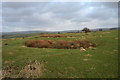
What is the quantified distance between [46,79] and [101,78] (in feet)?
20.4

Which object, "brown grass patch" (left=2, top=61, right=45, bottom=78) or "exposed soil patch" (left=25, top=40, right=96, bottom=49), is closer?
"brown grass patch" (left=2, top=61, right=45, bottom=78)

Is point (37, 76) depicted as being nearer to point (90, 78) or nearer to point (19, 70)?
point (19, 70)

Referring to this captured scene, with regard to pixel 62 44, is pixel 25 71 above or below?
below

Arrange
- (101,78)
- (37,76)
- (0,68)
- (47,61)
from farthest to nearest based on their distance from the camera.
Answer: (47,61), (0,68), (37,76), (101,78)

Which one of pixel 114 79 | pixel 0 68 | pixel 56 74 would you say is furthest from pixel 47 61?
pixel 114 79

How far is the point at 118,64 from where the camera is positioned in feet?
67.5

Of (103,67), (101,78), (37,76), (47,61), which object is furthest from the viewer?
(47,61)

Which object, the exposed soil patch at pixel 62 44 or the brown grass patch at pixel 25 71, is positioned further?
the exposed soil patch at pixel 62 44

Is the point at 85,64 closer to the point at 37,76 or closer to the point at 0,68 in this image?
the point at 37,76

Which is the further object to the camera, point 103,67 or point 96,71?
point 103,67

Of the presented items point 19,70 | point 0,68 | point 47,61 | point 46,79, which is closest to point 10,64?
Result: point 0,68

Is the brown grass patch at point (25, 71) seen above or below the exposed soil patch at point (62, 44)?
below

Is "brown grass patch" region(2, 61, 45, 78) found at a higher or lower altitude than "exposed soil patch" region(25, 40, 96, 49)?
lower

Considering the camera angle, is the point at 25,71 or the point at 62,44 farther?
the point at 62,44
